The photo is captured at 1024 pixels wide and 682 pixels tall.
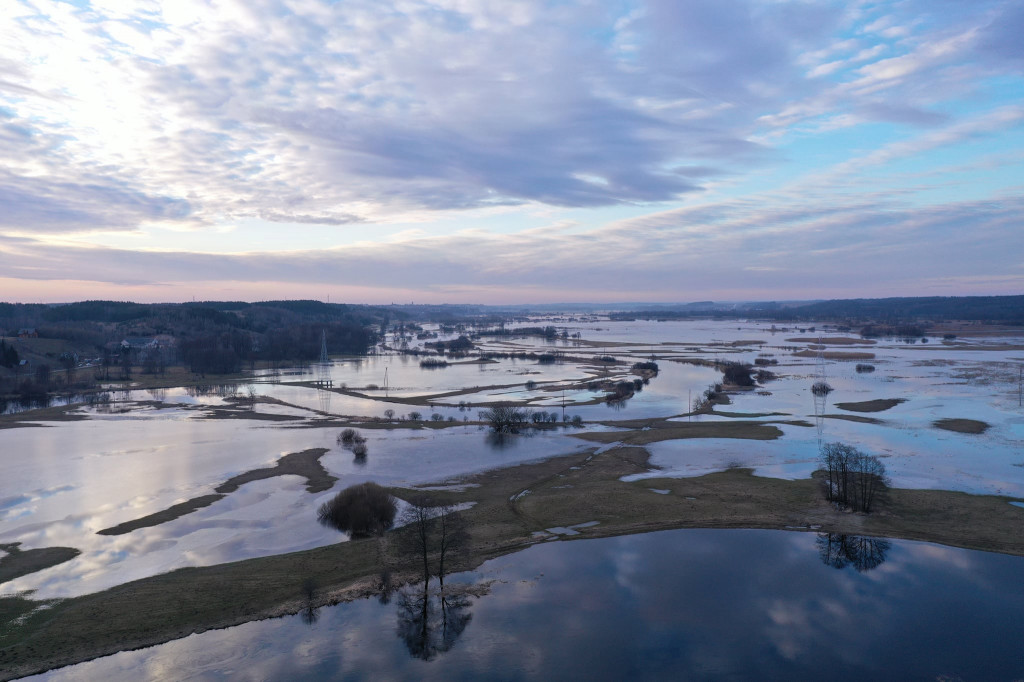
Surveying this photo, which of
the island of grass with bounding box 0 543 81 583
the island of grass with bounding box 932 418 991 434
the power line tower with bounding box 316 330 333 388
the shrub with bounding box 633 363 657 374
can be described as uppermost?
the shrub with bounding box 633 363 657 374

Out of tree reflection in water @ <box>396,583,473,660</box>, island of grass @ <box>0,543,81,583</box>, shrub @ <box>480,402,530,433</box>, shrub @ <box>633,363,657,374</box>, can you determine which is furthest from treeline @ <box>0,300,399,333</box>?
tree reflection in water @ <box>396,583,473,660</box>

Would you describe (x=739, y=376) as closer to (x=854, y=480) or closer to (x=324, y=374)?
(x=854, y=480)

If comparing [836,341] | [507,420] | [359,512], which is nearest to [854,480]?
[359,512]

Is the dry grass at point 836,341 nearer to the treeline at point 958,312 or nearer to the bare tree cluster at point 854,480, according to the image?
the treeline at point 958,312

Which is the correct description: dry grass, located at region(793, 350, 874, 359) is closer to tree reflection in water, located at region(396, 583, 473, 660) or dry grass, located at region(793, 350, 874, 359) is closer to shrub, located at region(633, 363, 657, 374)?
shrub, located at region(633, 363, 657, 374)

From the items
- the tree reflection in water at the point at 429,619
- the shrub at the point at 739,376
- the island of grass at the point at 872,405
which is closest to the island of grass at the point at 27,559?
the tree reflection in water at the point at 429,619

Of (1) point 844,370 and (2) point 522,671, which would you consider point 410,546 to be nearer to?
(2) point 522,671
